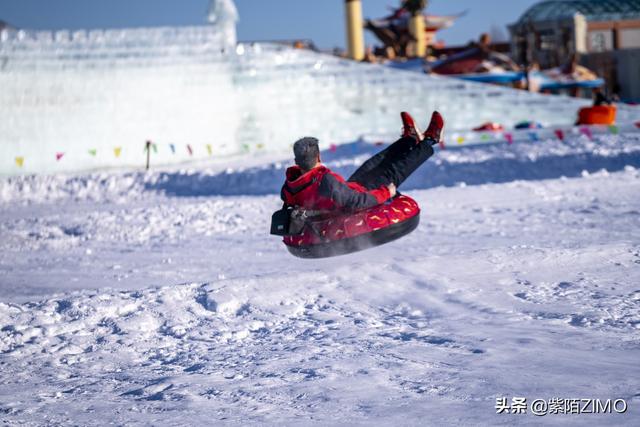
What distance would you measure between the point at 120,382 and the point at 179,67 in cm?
2107

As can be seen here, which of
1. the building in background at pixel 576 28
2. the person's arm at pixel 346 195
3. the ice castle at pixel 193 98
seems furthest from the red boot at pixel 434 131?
the building in background at pixel 576 28

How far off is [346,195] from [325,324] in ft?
4.89

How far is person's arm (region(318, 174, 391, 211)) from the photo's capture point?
7797 mm

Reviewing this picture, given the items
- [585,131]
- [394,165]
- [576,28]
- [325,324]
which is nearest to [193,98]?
[585,131]

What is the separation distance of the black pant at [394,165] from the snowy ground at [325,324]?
891mm

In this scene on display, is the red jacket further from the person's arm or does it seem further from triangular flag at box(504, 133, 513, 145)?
triangular flag at box(504, 133, 513, 145)

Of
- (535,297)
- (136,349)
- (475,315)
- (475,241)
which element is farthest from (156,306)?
(475,241)

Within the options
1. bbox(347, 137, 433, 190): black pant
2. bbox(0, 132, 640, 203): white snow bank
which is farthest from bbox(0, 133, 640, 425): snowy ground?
bbox(0, 132, 640, 203): white snow bank

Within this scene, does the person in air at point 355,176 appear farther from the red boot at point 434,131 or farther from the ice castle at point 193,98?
the ice castle at point 193,98

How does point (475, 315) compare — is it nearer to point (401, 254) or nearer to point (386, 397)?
point (386, 397)

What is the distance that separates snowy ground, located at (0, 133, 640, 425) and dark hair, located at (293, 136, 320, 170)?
1.20m

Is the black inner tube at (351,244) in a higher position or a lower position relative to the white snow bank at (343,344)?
higher

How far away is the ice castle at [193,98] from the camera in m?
24.6

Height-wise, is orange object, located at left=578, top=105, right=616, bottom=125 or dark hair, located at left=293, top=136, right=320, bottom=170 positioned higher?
dark hair, located at left=293, top=136, right=320, bottom=170
